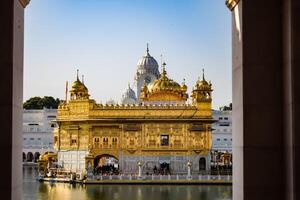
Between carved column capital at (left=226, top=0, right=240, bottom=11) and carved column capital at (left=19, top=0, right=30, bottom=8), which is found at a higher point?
carved column capital at (left=226, top=0, right=240, bottom=11)

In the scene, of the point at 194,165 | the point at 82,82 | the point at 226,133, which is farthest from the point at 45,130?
the point at 194,165

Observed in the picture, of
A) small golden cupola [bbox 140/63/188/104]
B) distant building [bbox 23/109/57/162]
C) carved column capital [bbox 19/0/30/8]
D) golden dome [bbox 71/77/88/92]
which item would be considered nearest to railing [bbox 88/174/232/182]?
small golden cupola [bbox 140/63/188/104]

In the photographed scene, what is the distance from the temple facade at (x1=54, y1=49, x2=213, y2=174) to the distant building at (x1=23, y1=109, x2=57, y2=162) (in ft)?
143

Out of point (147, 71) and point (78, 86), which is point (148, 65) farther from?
point (78, 86)

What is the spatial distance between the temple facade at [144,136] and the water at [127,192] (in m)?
5.78

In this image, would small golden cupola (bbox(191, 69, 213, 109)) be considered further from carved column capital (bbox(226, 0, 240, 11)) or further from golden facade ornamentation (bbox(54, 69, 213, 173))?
carved column capital (bbox(226, 0, 240, 11))

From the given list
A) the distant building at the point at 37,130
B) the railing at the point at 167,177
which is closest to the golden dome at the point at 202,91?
the railing at the point at 167,177

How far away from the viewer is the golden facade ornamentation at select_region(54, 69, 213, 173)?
4416 cm

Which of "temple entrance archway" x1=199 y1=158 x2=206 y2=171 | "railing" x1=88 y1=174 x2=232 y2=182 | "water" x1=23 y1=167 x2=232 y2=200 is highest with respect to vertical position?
"temple entrance archway" x1=199 y1=158 x2=206 y2=171

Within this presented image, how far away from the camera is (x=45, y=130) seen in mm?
90312

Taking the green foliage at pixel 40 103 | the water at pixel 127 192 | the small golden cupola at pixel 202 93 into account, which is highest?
the green foliage at pixel 40 103

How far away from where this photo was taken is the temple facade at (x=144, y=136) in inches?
1738

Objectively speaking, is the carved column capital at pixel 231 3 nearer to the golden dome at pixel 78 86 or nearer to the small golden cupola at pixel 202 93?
the small golden cupola at pixel 202 93
